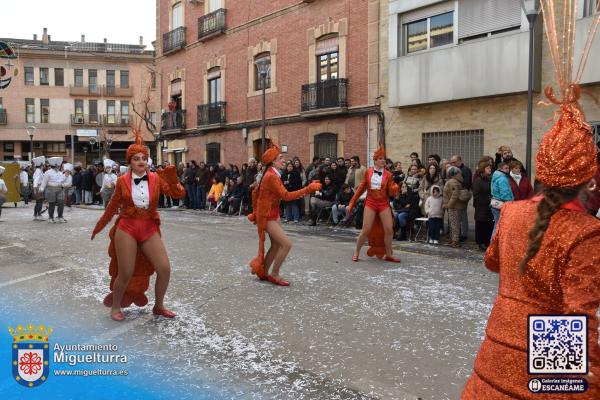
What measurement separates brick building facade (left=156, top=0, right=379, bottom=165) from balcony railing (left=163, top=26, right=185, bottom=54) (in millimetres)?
50

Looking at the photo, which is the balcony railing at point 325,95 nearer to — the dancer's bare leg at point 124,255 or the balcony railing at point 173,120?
the balcony railing at point 173,120

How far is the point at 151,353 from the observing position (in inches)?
181

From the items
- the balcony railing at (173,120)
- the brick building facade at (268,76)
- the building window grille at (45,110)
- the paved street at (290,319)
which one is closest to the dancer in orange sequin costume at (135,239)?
the paved street at (290,319)

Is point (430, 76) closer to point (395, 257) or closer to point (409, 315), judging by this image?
point (395, 257)

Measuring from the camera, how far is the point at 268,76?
74.7ft

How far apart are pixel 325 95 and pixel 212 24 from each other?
8937mm

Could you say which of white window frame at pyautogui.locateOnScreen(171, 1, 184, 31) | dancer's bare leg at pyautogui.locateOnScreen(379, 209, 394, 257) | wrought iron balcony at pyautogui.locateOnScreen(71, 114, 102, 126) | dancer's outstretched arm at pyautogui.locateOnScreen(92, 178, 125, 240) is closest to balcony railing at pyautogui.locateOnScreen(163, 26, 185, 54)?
white window frame at pyautogui.locateOnScreen(171, 1, 184, 31)

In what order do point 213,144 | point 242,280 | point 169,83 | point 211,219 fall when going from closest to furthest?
point 242,280, point 211,219, point 213,144, point 169,83

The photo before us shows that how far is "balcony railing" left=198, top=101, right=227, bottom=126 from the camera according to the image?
2553 cm

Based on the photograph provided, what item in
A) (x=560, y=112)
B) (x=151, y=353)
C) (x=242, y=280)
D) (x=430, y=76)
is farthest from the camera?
(x=430, y=76)

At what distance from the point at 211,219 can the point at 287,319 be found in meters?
11.6

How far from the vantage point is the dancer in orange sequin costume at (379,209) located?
29.5 feet

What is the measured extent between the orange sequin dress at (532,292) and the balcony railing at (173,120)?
90.2ft

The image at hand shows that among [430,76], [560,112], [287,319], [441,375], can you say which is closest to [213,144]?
[430,76]
